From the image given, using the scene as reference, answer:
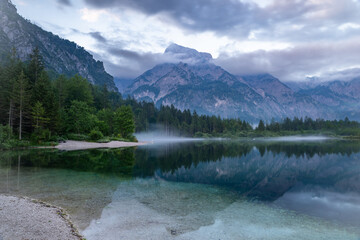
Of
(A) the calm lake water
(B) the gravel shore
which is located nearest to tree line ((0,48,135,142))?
(A) the calm lake water

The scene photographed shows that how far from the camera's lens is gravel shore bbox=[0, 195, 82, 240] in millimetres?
9258

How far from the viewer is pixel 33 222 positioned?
415 inches

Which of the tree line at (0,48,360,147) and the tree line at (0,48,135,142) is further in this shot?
the tree line at (0,48,360,147)

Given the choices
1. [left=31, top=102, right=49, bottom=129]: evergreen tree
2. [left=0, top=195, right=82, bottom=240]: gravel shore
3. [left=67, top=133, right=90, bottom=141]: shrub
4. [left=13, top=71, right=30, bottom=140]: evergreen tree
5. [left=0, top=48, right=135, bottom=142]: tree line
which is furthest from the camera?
[left=67, top=133, right=90, bottom=141]: shrub

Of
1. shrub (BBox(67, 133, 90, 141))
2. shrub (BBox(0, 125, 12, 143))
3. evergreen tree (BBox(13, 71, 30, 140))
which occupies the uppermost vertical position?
evergreen tree (BBox(13, 71, 30, 140))

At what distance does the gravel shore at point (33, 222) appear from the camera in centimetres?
926

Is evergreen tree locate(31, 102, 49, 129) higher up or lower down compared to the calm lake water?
higher up

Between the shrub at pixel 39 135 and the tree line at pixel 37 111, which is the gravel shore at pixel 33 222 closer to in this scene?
the tree line at pixel 37 111

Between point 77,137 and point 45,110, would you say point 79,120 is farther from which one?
point 45,110

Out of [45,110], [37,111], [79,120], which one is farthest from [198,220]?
[79,120]

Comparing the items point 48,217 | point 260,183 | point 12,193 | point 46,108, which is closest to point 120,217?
point 48,217

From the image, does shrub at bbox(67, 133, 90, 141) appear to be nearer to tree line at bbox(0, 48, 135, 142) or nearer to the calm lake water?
tree line at bbox(0, 48, 135, 142)

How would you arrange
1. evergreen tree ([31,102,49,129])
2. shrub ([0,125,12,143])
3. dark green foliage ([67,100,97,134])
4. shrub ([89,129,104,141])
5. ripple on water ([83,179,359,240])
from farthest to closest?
1. dark green foliage ([67,100,97,134])
2. shrub ([89,129,104,141])
3. evergreen tree ([31,102,49,129])
4. shrub ([0,125,12,143])
5. ripple on water ([83,179,359,240])

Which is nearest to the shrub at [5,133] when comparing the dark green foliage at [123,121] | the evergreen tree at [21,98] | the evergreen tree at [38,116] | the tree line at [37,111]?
the tree line at [37,111]
